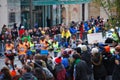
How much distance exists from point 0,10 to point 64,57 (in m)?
24.5

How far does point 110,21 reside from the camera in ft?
43.1

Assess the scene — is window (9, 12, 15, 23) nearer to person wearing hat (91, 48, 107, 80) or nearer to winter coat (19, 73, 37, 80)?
person wearing hat (91, 48, 107, 80)

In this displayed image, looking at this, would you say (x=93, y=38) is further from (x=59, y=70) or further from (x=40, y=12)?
(x=40, y=12)

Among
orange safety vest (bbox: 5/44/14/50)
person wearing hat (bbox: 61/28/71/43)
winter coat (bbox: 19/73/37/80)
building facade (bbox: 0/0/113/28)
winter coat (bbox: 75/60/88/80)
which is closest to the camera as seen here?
winter coat (bbox: 19/73/37/80)

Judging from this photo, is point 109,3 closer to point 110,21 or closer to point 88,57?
point 110,21

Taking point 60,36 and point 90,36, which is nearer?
point 90,36

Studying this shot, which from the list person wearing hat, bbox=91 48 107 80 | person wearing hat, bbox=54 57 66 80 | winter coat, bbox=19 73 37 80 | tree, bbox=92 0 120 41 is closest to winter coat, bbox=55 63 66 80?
person wearing hat, bbox=54 57 66 80

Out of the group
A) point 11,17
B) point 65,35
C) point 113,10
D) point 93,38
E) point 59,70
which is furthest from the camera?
point 11,17

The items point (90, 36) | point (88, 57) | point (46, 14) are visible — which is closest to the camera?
point (88, 57)

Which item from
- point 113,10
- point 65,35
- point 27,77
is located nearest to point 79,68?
point 113,10

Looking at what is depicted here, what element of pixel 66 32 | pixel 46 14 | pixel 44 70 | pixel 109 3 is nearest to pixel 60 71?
pixel 44 70

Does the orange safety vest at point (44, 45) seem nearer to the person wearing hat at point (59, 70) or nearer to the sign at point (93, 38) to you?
the sign at point (93, 38)

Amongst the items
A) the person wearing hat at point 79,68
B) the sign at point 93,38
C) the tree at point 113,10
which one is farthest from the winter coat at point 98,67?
the sign at point 93,38

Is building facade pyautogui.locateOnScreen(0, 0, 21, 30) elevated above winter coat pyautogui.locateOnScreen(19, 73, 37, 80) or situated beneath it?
elevated above
